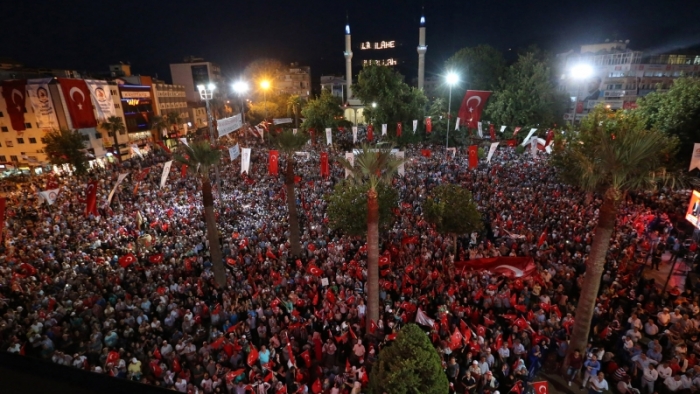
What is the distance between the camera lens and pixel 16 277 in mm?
13969

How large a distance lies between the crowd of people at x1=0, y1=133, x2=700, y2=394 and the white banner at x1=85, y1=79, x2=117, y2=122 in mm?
29351

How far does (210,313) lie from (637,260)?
16385 mm

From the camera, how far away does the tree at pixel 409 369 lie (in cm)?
628

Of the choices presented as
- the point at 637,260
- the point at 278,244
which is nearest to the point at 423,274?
the point at 278,244

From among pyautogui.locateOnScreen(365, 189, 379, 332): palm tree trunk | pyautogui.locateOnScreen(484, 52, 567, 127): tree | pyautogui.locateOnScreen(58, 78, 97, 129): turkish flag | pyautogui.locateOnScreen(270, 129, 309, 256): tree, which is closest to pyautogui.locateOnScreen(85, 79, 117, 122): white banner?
pyautogui.locateOnScreen(58, 78, 97, 129): turkish flag

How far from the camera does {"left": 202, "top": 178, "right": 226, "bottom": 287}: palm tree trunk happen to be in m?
14.7

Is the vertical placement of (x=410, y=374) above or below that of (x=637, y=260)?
above

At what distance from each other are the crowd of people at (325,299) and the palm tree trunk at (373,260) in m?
0.45

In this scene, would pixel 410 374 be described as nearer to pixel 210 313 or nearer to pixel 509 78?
pixel 210 313

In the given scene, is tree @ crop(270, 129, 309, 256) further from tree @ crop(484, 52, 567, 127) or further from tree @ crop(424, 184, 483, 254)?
tree @ crop(484, 52, 567, 127)

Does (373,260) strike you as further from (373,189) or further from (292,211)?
(292,211)

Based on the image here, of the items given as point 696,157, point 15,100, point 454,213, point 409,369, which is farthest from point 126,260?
point 15,100

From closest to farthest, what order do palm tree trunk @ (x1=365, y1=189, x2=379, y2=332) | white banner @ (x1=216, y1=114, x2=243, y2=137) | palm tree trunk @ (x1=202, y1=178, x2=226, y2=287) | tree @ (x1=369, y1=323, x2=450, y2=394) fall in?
tree @ (x1=369, y1=323, x2=450, y2=394)
palm tree trunk @ (x1=365, y1=189, x2=379, y2=332)
palm tree trunk @ (x1=202, y1=178, x2=226, y2=287)
white banner @ (x1=216, y1=114, x2=243, y2=137)

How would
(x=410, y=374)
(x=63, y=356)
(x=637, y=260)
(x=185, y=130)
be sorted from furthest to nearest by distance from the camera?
(x=185, y=130)
(x=637, y=260)
(x=63, y=356)
(x=410, y=374)
